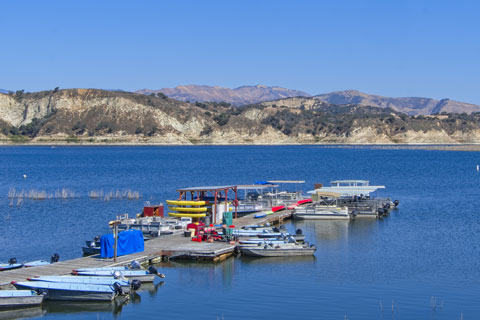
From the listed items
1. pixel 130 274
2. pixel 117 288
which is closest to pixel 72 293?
pixel 117 288

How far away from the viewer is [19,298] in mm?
25703

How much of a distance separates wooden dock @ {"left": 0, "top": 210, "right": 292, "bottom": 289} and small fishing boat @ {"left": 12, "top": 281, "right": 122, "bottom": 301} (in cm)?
121

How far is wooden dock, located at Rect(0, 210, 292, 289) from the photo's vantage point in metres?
28.7

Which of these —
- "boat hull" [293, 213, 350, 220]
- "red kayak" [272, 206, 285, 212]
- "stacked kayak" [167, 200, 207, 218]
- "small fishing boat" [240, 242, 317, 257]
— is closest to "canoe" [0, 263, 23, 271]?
"small fishing boat" [240, 242, 317, 257]

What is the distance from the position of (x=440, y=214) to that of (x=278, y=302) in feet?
96.1

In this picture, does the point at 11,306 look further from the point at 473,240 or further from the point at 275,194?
the point at 275,194

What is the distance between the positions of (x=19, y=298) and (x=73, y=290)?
1.98 metres

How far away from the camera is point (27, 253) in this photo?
120ft

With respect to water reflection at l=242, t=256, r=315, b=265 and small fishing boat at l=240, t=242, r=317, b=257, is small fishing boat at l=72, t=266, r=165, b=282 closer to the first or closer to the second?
water reflection at l=242, t=256, r=315, b=265

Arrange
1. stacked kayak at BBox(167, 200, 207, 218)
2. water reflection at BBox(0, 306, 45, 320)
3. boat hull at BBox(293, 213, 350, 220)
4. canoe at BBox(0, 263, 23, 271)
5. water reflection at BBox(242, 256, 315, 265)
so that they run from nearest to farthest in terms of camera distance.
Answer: water reflection at BBox(0, 306, 45, 320), canoe at BBox(0, 263, 23, 271), water reflection at BBox(242, 256, 315, 265), stacked kayak at BBox(167, 200, 207, 218), boat hull at BBox(293, 213, 350, 220)

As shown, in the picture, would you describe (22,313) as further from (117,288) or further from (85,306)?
(117,288)

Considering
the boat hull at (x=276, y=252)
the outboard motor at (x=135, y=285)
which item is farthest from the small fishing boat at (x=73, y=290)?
the boat hull at (x=276, y=252)

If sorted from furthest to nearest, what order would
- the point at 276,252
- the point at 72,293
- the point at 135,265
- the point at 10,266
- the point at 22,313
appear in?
the point at 276,252
the point at 10,266
the point at 135,265
the point at 72,293
the point at 22,313

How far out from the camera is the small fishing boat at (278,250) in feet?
113
